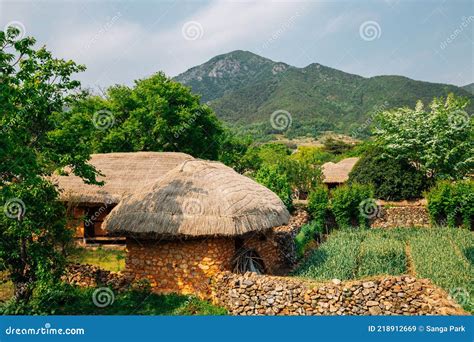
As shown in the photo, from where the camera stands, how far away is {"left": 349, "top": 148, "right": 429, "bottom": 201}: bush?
2117 centimetres

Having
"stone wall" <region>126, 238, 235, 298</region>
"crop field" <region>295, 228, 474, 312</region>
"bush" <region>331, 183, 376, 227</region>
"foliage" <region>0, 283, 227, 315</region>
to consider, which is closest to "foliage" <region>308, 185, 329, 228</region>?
"bush" <region>331, 183, 376, 227</region>

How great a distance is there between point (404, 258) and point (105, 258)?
32.3 ft

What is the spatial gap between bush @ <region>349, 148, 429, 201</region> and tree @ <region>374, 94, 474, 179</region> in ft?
1.55

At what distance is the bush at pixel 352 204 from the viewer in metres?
19.5

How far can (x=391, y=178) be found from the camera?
21453 millimetres

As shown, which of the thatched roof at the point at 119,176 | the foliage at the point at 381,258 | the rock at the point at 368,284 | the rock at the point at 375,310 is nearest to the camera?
the rock at the point at 375,310

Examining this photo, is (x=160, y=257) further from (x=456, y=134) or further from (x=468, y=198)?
(x=456, y=134)

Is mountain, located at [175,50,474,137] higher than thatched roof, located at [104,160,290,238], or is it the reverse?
mountain, located at [175,50,474,137]

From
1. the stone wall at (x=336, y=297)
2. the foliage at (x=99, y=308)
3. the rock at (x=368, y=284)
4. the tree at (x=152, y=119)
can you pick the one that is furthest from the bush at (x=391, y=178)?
the foliage at (x=99, y=308)

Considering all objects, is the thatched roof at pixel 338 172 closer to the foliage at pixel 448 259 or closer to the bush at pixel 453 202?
the bush at pixel 453 202

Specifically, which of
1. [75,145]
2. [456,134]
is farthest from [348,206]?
[75,145]

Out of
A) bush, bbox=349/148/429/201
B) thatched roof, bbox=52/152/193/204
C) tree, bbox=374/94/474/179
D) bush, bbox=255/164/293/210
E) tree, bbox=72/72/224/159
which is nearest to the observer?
thatched roof, bbox=52/152/193/204

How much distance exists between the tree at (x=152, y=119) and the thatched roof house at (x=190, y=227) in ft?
32.7

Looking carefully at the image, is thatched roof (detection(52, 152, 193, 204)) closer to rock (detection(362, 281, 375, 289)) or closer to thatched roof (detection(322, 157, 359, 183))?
rock (detection(362, 281, 375, 289))
